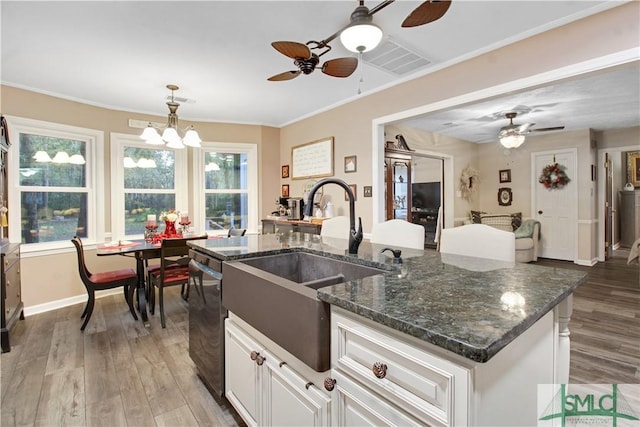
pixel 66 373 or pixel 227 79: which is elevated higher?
pixel 227 79

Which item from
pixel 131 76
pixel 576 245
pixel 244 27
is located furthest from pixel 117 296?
pixel 576 245

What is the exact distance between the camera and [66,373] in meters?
2.25

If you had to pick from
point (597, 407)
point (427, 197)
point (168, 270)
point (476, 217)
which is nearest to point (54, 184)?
point (168, 270)

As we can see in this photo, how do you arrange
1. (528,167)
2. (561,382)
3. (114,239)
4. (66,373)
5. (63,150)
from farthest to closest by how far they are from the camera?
(528,167) < (114,239) < (63,150) < (66,373) < (561,382)

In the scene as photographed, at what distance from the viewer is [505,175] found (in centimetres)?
686

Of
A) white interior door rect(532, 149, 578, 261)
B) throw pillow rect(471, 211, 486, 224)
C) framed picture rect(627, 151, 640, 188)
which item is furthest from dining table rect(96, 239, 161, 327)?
framed picture rect(627, 151, 640, 188)

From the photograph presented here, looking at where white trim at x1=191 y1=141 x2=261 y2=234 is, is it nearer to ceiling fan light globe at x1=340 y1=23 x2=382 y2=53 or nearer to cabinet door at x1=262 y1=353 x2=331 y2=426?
ceiling fan light globe at x1=340 y1=23 x2=382 y2=53

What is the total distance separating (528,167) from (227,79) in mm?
6205

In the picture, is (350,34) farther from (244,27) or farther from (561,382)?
(561,382)

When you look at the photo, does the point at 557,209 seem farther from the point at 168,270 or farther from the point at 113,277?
the point at 113,277

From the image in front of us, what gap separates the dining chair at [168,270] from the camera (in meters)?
3.07

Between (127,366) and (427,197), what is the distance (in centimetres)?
552

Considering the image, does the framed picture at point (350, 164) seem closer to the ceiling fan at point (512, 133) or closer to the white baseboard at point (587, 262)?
the ceiling fan at point (512, 133)

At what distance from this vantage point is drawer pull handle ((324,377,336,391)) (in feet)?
3.26
